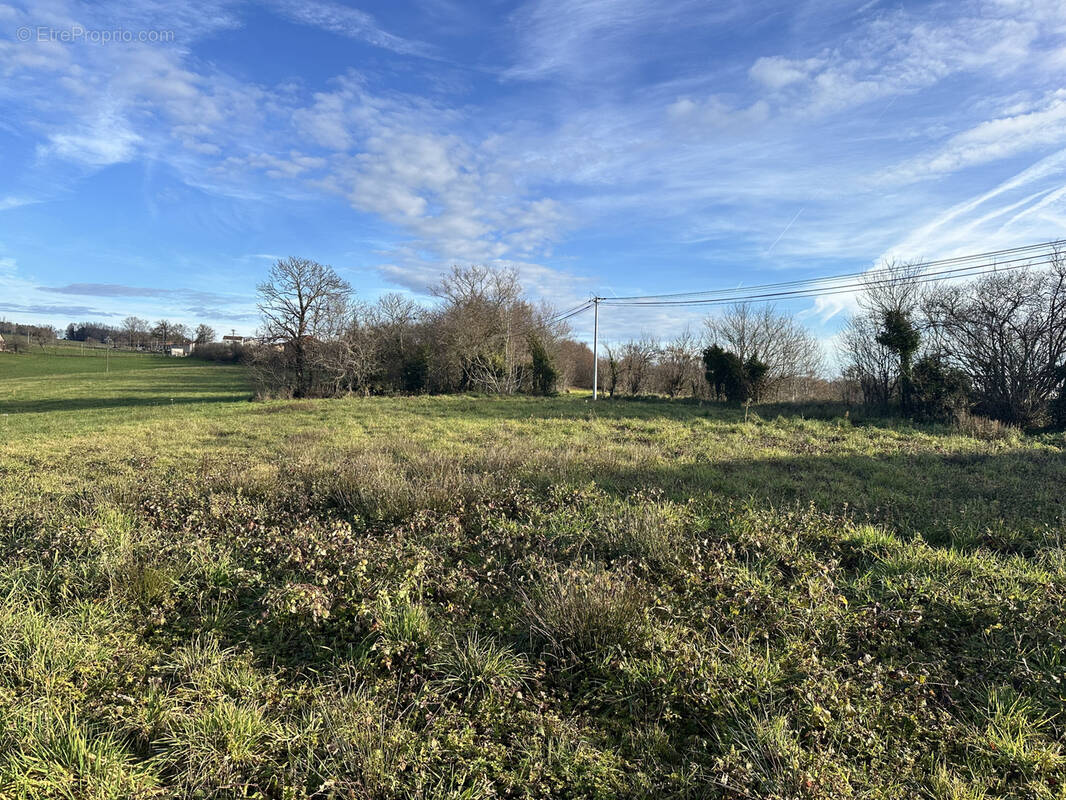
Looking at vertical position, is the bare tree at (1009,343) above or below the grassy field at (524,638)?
above

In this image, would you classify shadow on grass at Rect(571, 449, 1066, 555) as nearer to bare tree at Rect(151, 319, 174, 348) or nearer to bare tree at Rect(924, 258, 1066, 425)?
bare tree at Rect(924, 258, 1066, 425)

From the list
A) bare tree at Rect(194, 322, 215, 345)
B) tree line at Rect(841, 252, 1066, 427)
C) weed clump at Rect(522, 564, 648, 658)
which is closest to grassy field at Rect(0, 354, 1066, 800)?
weed clump at Rect(522, 564, 648, 658)

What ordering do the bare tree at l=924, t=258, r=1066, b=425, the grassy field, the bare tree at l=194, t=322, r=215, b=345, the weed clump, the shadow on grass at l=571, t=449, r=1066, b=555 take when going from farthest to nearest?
1. the bare tree at l=194, t=322, r=215, b=345
2. the bare tree at l=924, t=258, r=1066, b=425
3. the shadow on grass at l=571, t=449, r=1066, b=555
4. the weed clump
5. the grassy field

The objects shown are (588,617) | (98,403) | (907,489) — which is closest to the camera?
(588,617)

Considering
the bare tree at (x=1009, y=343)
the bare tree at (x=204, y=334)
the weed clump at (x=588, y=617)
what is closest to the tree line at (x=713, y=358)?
the bare tree at (x=1009, y=343)

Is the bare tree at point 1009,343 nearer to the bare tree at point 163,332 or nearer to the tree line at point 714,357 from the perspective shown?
the tree line at point 714,357

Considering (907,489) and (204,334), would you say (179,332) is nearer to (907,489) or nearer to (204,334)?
(204,334)

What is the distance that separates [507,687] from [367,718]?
0.76 m

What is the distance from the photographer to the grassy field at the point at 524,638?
2.25m

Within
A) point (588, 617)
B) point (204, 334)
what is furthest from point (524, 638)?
point (204, 334)

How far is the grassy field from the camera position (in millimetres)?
2254

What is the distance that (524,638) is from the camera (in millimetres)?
3246

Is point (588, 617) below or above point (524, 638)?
above

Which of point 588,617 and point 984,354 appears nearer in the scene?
point 588,617
